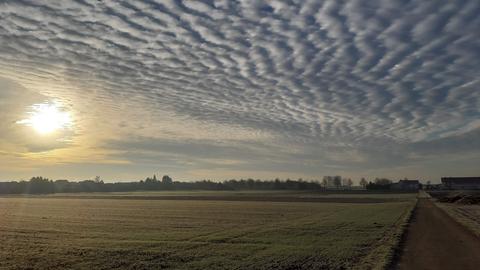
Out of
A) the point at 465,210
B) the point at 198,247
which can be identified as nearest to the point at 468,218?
the point at 465,210

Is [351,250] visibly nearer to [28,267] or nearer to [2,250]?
[28,267]

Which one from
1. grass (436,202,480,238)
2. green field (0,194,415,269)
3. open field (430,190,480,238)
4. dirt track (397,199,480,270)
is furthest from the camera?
open field (430,190,480,238)

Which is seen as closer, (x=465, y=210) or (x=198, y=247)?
(x=198, y=247)

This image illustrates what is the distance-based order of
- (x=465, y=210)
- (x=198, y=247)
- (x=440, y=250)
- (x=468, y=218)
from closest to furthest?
1. (x=440, y=250)
2. (x=198, y=247)
3. (x=468, y=218)
4. (x=465, y=210)

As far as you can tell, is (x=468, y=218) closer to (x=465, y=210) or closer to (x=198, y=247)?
(x=465, y=210)

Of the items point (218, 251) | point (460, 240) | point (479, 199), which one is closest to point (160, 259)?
point (218, 251)

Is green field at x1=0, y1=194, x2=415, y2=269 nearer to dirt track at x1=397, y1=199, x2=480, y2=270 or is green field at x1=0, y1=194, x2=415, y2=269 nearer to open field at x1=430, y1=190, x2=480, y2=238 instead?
dirt track at x1=397, y1=199, x2=480, y2=270

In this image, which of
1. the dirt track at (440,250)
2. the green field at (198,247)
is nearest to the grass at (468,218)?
the dirt track at (440,250)

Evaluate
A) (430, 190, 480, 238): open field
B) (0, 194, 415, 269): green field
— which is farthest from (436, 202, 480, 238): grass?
(0, 194, 415, 269): green field

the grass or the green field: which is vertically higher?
the grass

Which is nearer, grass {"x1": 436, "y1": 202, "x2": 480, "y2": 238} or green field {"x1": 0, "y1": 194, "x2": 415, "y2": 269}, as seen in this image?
green field {"x1": 0, "y1": 194, "x2": 415, "y2": 269}

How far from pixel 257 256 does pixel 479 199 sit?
87181 mm

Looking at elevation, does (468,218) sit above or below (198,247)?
above

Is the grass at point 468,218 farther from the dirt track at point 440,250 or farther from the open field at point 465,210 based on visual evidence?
the dirt track at point 440,250
